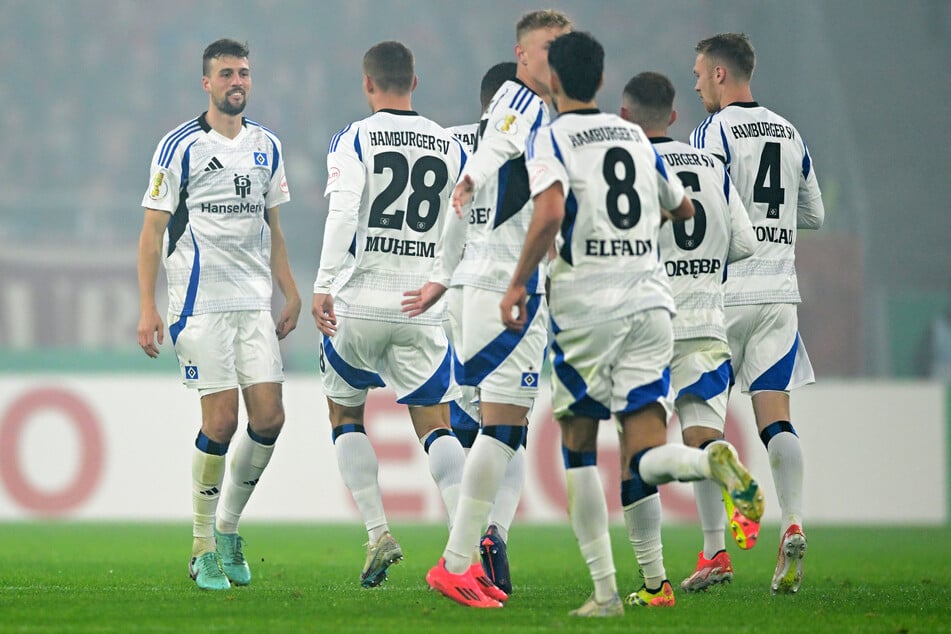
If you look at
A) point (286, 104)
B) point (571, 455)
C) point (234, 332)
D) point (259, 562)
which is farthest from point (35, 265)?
point (571, 455)

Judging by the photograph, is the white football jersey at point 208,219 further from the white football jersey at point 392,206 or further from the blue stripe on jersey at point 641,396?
the blue stripe on jersey at point 641,396

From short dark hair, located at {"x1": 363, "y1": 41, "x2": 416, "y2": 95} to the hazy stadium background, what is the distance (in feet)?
30.1

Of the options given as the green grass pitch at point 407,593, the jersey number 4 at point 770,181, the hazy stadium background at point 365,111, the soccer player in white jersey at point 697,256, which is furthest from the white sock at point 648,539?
the hazy stadium background at point 365,111

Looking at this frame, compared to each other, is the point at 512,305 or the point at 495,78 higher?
the point at 495,78

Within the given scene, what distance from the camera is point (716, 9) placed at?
22266 mm

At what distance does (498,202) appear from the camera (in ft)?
20.5

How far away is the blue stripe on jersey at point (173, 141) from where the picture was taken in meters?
7.14

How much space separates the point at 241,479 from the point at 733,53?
3.50 m

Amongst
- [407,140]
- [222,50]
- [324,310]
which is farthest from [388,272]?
[222,50]

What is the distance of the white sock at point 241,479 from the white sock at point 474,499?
1.81 metres

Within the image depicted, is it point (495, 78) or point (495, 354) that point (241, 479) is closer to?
point (495, 354)

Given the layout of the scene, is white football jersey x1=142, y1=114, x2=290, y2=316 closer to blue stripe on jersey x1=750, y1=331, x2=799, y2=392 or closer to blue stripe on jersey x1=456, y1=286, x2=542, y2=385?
blue stripe on jersey x1=456, y1=286, x2=542, y2=385

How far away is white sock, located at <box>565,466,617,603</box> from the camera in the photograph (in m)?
5.44

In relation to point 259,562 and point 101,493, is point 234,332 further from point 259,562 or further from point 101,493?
point 101,493
